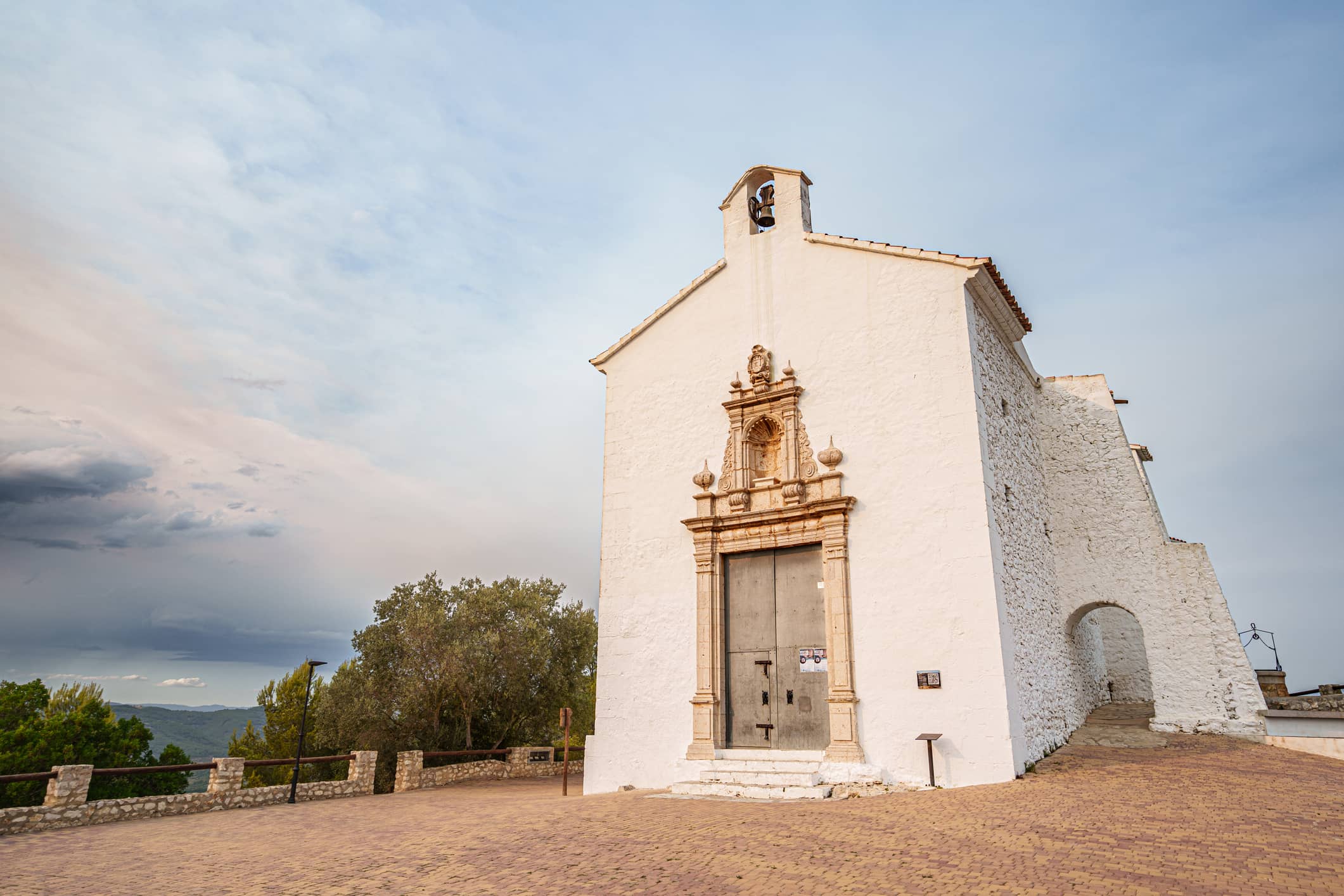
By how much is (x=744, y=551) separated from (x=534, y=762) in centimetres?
1170

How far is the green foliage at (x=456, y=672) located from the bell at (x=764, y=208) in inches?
521

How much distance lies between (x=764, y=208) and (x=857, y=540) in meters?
6.54

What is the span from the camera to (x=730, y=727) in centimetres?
1139

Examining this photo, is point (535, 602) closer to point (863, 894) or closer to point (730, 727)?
point (730, 727)

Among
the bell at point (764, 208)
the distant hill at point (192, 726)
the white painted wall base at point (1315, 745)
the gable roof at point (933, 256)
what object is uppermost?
the bell at point (764, 208)

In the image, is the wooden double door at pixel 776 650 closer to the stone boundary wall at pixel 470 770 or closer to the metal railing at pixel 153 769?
the metal railing at pixel 153 769

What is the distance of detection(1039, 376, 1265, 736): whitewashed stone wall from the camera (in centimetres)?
1226

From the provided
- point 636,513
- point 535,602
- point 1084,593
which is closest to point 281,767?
point 535,602

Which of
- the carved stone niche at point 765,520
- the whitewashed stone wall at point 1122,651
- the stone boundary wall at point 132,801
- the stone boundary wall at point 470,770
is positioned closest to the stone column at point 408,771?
the stone boundary wall at point 470,770

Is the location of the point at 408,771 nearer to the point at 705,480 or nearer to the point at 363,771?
the point at 363,771

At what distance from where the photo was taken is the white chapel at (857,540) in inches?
397

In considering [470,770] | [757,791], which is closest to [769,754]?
[757,791]

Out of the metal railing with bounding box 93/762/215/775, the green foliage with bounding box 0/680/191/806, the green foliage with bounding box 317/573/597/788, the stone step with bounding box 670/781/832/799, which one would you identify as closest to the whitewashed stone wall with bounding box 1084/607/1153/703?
the stone step with bounding box 670/781/832/799

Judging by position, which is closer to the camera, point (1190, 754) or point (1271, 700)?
point (1190, 754)
